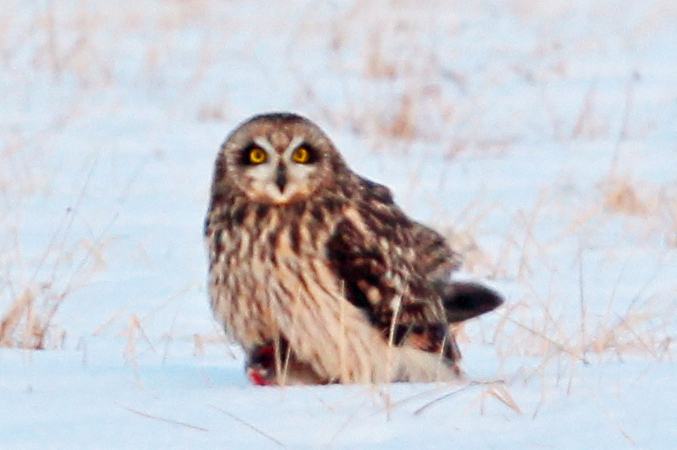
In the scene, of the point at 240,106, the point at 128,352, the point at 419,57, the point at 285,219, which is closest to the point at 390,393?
the point at 285,219

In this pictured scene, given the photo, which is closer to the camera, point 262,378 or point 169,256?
point 262,378

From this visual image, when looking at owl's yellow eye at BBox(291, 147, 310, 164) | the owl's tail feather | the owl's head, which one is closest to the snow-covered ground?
the owl's tail feather

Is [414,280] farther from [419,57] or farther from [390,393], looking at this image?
[419,57]

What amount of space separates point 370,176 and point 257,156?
521 cm

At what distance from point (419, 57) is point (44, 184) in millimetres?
5065

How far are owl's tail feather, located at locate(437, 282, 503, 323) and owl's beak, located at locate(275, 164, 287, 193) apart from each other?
658 mm

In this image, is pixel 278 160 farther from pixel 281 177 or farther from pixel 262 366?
pixel 262 366

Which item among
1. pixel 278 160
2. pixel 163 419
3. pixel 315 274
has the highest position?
pixel 278 160

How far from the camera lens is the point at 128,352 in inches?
225

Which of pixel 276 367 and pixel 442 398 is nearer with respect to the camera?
pixel 442 398

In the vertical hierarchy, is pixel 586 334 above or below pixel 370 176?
below

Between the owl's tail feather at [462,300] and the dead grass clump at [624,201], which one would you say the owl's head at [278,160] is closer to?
the owl's tail feather at [462,300]

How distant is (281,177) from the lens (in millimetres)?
5426

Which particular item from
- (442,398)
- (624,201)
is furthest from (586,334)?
(624,201)
